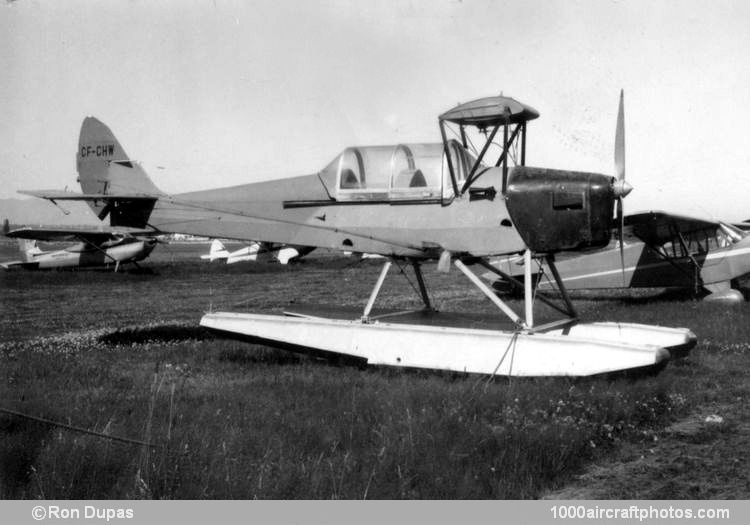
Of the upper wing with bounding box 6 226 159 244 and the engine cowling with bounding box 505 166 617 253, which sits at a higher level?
the engine cowling with bounding box 505 166 617 253

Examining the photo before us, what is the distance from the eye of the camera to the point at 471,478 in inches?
153

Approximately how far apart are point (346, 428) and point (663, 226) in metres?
12.5

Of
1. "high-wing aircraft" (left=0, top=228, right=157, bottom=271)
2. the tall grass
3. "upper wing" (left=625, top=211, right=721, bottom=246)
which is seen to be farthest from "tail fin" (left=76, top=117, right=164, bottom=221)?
"high-wing aircraft" (left=0, top=228, right=157, bottom=271)

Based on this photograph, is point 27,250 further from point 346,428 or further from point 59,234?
point 346,428

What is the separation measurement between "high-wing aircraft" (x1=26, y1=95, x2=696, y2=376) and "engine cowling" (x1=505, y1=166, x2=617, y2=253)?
0.01 m

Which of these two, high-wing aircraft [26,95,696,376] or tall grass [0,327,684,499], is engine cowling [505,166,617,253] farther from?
tall grass [0,327,684,499]

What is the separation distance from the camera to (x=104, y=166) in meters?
10.8

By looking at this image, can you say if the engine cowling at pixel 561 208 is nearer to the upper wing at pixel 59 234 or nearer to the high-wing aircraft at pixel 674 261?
the high-wing aircraft at pixel 674 261

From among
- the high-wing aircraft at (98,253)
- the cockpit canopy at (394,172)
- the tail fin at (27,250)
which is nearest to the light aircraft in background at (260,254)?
the high-wing aircraft at (98,253)

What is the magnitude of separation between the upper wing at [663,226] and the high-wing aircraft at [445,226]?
24.0 ft

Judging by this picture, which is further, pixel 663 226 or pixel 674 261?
pixel 674 261

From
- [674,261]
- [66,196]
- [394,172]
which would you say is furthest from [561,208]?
[674,261]

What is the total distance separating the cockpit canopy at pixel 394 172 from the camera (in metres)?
7.84

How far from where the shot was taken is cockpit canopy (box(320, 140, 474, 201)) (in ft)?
25.7
